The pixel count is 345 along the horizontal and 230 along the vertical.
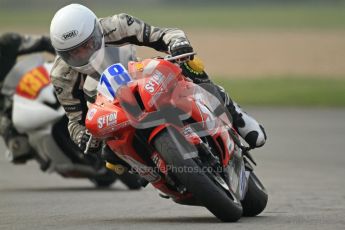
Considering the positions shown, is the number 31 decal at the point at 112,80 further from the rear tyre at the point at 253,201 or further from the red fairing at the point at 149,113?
the rear tyre at the point at 253,201

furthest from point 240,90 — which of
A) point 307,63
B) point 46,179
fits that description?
point 46,179

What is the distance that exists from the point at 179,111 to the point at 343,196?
9.39 feet

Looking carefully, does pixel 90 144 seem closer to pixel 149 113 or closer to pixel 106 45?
pixel 149 113

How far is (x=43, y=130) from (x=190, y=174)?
5209 mm

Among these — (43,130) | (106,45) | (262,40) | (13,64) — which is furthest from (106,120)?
(262,40)

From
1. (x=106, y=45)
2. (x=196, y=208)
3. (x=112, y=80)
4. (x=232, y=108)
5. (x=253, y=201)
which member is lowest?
(x=196, y=208)

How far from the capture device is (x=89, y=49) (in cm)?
797

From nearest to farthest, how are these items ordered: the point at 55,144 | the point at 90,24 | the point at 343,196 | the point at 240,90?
the point at 90,24 < the point at 343,196 < the point at 55,144 < the point at 240,90

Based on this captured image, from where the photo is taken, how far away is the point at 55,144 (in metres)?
12.0

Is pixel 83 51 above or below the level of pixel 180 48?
below

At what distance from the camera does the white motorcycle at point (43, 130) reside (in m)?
11.9

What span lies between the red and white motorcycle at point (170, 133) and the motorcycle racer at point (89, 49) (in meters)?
0.33

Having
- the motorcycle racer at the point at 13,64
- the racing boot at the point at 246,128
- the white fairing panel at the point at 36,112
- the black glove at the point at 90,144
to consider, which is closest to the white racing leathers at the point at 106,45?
the black glove at the point at 90,144

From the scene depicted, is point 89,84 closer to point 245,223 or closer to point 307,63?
point 245,223
